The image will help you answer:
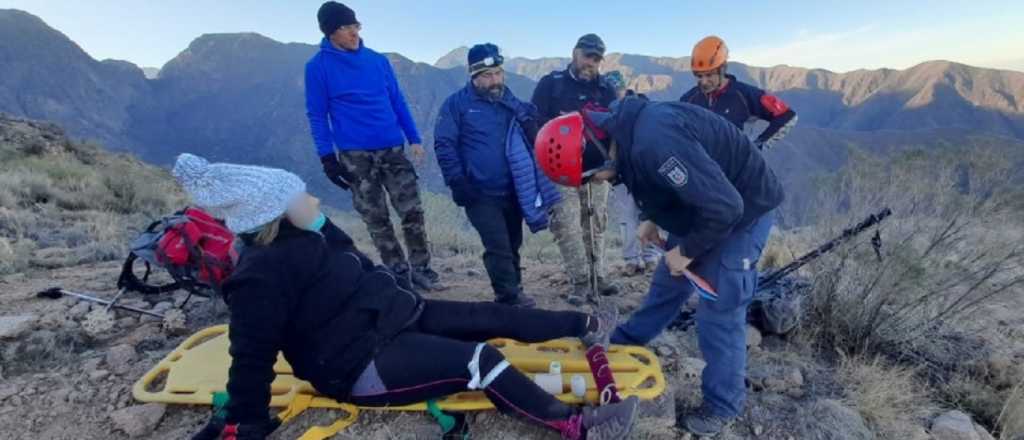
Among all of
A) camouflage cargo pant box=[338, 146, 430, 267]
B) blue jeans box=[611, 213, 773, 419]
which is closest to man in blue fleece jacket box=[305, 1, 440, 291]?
camouflage cargo pant box=[338, 146, 430, 267]

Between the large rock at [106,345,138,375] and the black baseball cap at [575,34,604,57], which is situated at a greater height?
the black baseball cap at [575,34,604,57]

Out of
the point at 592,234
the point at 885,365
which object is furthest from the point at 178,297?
the point at 885,365

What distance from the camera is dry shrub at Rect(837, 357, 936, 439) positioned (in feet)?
10.0

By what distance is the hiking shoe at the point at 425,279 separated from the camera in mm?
4715

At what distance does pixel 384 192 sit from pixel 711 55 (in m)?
2.78

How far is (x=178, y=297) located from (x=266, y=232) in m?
2.59

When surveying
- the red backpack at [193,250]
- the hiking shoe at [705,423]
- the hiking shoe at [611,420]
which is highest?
the red backpack at [193,250]

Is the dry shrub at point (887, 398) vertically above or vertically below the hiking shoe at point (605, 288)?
below

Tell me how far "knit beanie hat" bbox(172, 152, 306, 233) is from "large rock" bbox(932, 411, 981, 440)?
352 centimetres

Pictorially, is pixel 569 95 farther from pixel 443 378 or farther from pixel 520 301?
pixel 443 378


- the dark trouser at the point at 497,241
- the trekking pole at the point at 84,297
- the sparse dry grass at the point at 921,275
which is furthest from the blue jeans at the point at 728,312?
the trekking pole at the point at 84,297

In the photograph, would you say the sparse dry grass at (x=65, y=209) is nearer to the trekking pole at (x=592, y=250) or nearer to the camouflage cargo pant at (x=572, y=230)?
the camouflage cargo pant at (x=572, y=230)

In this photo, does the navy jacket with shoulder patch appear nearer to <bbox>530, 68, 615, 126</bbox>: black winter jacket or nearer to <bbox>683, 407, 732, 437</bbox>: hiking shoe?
<bbox>683, 407, 732, 437</bbox>: hiking shoe

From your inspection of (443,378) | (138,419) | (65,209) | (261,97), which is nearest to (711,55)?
(443,378)
